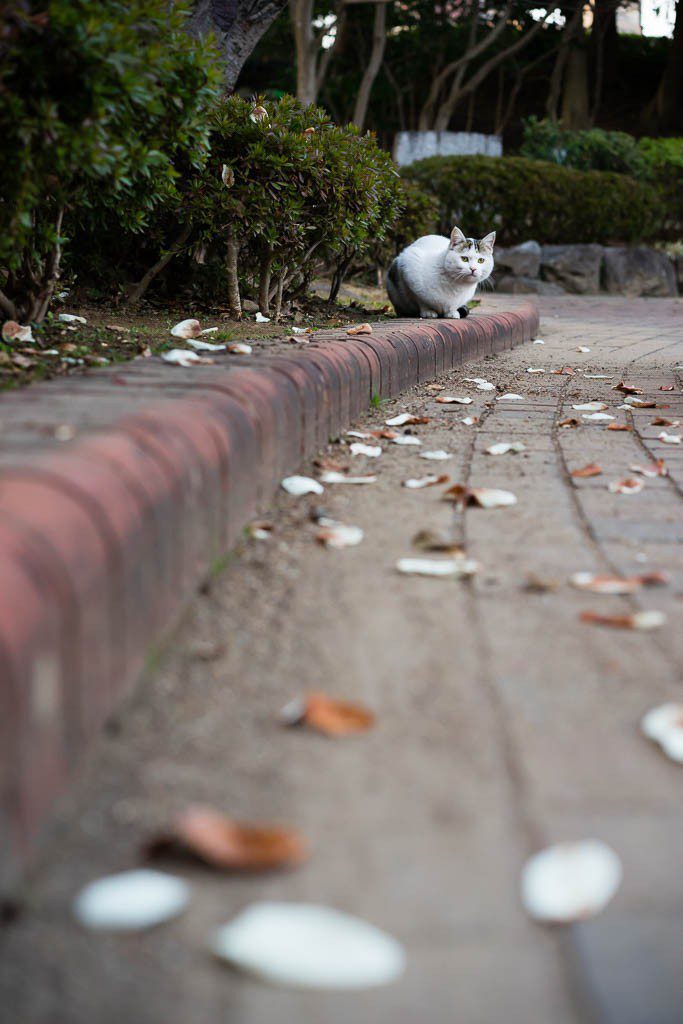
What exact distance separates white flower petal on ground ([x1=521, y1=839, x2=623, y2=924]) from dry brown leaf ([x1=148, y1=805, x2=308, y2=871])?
0.91 ft

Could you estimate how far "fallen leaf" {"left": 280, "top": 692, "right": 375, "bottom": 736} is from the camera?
147cm

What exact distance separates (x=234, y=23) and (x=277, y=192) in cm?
128

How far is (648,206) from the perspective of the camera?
1312 centimetres

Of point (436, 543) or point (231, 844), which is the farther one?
point (436, 543)

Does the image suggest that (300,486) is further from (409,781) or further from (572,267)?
(572,267)

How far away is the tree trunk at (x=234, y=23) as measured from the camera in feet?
16.4

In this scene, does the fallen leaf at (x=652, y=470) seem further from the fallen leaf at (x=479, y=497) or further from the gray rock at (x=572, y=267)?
the gray rock at (x=572, y=267)

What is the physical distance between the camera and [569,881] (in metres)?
1.15

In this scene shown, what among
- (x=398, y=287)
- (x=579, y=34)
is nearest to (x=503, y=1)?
(x=579, y=34)

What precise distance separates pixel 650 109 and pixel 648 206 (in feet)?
22.6

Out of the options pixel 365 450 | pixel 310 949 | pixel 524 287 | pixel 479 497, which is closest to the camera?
pixel 310 949

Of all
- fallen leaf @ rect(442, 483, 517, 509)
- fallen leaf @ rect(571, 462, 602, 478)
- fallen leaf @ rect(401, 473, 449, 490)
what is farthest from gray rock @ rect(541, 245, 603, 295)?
fallen leaf @ rect(442, 483, 517, 509)

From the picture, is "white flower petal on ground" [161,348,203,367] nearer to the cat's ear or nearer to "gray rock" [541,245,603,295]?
the cat's ear

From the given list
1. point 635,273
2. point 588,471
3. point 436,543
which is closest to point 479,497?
point 436,543
